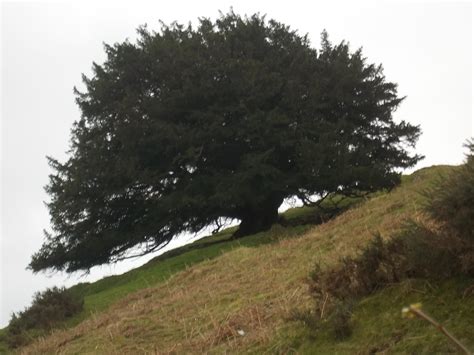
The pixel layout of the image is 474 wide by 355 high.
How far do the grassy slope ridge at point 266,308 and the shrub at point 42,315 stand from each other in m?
0.69

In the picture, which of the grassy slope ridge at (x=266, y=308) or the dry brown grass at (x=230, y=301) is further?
the dry brown grass at (x=230, y=301)

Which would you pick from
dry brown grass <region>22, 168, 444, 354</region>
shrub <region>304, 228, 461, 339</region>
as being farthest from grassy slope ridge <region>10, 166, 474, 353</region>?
shrub <region>304, 228, 461, 339</region>

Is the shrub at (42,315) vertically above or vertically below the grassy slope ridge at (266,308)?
above

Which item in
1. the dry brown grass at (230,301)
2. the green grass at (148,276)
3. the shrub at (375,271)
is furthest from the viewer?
the green grass at (148,276)

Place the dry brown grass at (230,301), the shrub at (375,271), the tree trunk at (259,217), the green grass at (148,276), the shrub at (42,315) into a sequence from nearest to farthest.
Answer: the shrub at (375,271), the dry brown grass at (230,301), the shrub at (42,315), the green grass at (148,276), the tree trunk at (259,217)

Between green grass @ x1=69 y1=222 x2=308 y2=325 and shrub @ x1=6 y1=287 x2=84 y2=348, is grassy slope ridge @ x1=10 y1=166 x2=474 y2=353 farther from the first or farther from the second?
shrub @ x1=6 y1=287 x2=84 y2=348

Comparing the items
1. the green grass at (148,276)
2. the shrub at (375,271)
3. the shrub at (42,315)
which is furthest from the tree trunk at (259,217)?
the shrub at (375,271)

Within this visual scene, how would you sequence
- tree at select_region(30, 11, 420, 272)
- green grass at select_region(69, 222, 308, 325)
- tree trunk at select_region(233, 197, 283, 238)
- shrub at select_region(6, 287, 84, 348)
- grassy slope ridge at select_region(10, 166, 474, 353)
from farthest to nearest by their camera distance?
tree trunk at select_region(233, 197, 283, 238)
tree at select_region(30, 11, 420, 272)
green grass at select_region(69, 222, 308, 325)
shrub at select_region(6, 287, 84, 348)
grassy slope ridge at select_region(10, 166, 474, 353)

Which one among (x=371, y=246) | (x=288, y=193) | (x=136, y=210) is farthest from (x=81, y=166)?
(x=371, y=246)

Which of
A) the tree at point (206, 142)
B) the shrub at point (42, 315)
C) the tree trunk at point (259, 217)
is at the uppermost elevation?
the tree at point (206, 142)

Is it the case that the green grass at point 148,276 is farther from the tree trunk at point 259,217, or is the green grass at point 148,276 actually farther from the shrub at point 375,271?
the shrub at point 375,271

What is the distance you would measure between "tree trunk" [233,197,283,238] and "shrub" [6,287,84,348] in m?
11.2

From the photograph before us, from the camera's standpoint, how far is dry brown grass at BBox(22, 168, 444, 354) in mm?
9242

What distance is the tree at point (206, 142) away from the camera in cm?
2830
